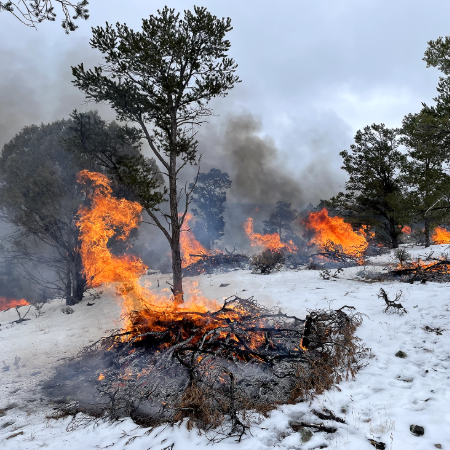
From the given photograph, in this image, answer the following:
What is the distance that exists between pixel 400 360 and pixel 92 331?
29.0 ft

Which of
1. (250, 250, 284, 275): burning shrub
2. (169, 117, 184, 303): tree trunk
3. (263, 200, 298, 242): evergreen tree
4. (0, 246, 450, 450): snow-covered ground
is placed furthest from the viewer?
(263, 200, 298, 242): evergreen tree

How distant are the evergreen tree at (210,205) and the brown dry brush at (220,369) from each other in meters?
27.7

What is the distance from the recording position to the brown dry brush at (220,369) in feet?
11.5

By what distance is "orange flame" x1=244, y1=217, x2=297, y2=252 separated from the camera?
2937cm

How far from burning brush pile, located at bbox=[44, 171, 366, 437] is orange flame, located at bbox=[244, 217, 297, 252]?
1559cm

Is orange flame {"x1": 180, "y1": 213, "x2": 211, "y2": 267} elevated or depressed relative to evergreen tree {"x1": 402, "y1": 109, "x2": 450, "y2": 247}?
depressed

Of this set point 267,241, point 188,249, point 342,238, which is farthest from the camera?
point 267,241

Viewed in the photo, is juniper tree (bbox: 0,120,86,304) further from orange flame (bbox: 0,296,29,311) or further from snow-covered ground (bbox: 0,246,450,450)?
orange flame (bbox: 0,296,29,311)

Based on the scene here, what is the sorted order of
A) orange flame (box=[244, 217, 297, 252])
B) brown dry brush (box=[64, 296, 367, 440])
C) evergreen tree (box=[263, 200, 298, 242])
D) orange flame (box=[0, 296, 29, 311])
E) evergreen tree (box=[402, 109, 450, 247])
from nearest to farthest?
A: brown dry brush (box=[64, 296, 367, 440]) < evergreen tree (box=[402, 109, 450, 247]) < orange flame (box=[0, 296, 29, 311]) < orange flame (box=[244, 217, 297, 252]) < evergreen tree (box=[263, 200, 298, 242])

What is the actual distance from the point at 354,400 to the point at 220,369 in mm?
2240

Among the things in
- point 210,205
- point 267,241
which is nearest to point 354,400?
point 210,205

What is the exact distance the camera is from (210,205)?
114 ft

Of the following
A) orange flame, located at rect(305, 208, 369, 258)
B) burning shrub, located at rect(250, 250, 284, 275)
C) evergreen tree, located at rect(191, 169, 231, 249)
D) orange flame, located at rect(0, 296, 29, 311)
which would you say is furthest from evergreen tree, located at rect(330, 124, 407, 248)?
orange flame, located at rect(0, 296, 29, 311)

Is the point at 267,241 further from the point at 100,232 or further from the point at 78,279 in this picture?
the point at 78,279
